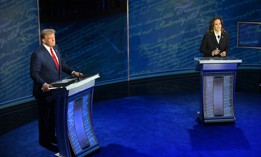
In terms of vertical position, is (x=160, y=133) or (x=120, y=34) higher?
(x=120, y=34)

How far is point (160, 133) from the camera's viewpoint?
4.88 metres

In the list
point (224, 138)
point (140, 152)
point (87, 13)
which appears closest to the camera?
point (140, 152)

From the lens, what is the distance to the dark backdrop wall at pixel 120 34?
19.7 ft

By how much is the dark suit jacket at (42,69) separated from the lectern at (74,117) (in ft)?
1.05

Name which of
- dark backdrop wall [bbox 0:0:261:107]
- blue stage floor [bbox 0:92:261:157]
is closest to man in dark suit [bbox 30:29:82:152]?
blue stage floor [bbox 0:92:261:157]

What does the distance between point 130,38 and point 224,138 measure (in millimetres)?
3883

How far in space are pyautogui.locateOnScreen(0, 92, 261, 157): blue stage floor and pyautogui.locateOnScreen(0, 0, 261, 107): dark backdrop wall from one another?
3.73 ft

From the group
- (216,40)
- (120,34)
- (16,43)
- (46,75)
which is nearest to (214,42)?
(216,40)

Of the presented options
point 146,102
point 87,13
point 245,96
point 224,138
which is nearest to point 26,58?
point 87,13

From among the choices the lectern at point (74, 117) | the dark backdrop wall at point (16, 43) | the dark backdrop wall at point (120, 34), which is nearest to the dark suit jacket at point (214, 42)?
the lectern at point (74, 117)

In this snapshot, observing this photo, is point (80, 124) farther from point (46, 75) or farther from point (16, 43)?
point (16, 43)

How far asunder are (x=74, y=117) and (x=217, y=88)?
2164 mm

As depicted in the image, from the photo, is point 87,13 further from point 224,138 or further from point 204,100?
point 224,138

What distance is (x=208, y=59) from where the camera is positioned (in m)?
4.85
